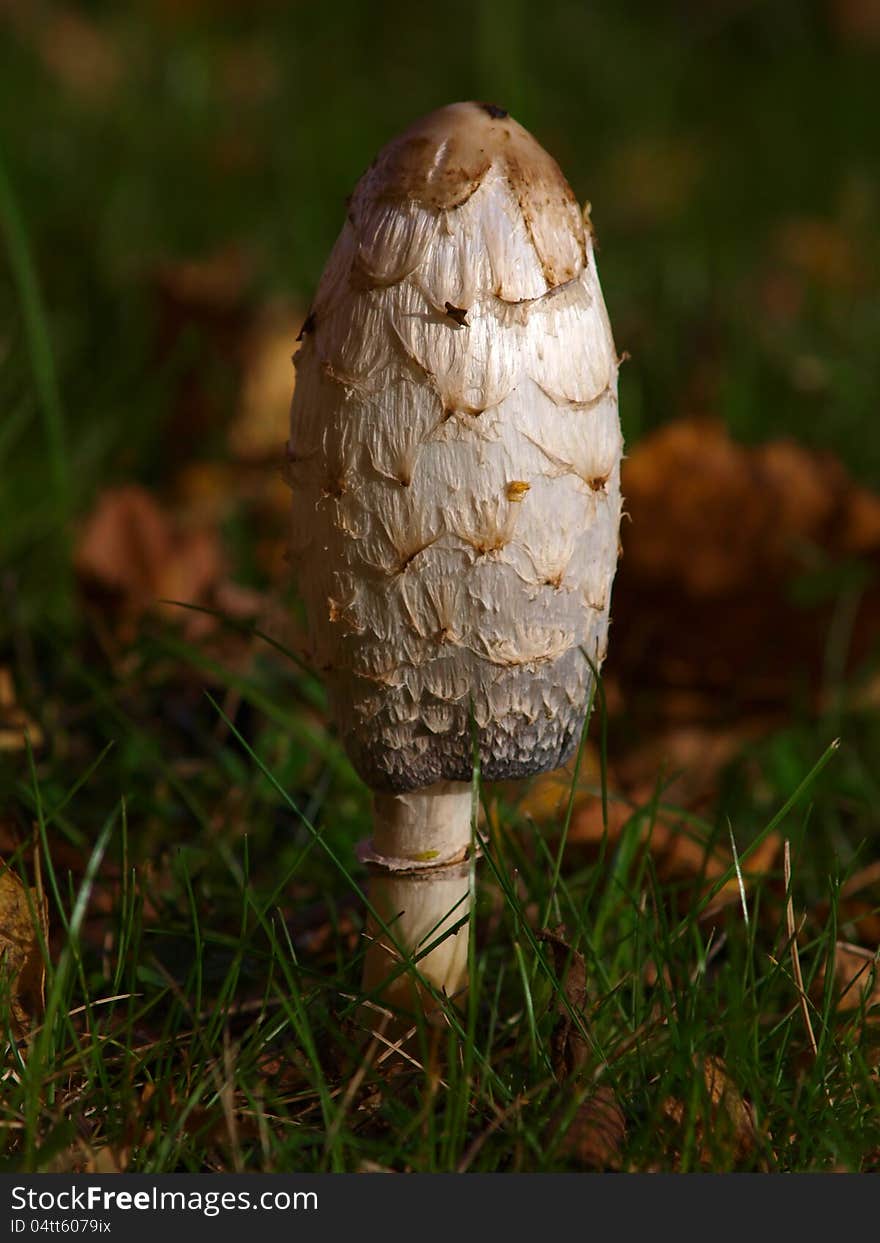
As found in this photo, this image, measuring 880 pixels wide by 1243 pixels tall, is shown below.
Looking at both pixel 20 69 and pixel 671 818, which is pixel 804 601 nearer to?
pixel 671 818

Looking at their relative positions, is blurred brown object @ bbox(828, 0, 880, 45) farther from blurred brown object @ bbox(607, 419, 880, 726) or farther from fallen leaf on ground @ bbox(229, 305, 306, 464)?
blurred brown object @ bbox(607, 419, 880, 726)

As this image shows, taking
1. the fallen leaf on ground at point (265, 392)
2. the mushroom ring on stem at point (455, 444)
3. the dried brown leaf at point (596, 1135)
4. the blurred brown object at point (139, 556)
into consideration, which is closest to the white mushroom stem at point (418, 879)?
the mushroom ring on stem at point (455, 444)

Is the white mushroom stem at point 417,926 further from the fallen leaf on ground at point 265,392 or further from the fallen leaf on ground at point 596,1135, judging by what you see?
the fallen leaf on ground at point 265,392

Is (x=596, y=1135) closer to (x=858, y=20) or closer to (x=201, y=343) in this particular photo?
(x=201, y=343)

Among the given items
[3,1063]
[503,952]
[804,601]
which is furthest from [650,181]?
[3,1063]

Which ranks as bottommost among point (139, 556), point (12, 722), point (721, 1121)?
point (721, 1121)

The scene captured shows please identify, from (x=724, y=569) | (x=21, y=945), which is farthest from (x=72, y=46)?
(x=21, y=945)

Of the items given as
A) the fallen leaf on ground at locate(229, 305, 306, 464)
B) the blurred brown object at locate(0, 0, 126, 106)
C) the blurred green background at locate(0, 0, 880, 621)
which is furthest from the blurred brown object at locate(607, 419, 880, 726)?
the blurred brown object at locate(0, 0, 126, 106)
